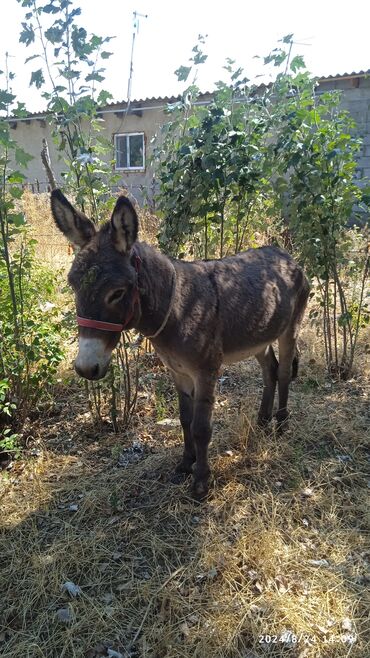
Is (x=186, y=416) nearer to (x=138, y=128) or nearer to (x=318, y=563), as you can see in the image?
(x=318, y=563)

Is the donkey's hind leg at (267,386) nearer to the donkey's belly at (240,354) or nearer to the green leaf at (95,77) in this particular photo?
the donkey's belly at (240,354)

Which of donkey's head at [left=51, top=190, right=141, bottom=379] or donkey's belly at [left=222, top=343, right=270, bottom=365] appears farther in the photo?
donkey's belly at [left=222, top=343, right=270, bottom=365]

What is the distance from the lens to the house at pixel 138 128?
1111 cm

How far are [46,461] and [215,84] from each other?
12.4 feet

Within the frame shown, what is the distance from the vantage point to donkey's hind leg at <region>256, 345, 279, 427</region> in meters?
3.85

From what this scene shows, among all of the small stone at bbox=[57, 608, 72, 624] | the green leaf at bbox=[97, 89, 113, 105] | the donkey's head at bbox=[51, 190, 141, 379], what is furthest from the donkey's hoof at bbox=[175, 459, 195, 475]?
the green leaf at bbox=[97, 89, 113, 105]

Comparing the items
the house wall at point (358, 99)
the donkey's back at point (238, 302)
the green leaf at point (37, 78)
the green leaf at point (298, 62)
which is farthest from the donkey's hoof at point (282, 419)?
the house wall at point (358, 99)

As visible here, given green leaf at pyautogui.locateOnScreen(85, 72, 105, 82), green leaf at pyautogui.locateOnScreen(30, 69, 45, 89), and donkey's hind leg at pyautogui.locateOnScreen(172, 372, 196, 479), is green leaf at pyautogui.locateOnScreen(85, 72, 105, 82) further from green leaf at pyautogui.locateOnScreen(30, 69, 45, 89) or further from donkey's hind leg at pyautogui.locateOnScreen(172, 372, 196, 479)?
donkey's hind leg at pyautogui.locateOnScreen(172, 372, 196, 479)

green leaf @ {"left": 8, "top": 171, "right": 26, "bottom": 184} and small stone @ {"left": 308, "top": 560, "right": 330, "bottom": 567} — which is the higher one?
green leaf @ {"left": 8, "top": 171, "right": 26, "bottom": 184}

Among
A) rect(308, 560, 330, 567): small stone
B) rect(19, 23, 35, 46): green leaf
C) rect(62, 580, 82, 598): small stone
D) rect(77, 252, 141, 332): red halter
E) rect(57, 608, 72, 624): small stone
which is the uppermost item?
rect(19, 23, 35, 46): green leaf

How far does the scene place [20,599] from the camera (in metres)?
2.28

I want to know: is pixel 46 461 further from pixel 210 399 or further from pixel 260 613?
pixel 260 613

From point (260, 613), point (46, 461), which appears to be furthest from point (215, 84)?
point (260, 613)

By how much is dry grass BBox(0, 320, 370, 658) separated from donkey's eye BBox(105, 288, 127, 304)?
4.84 ft
